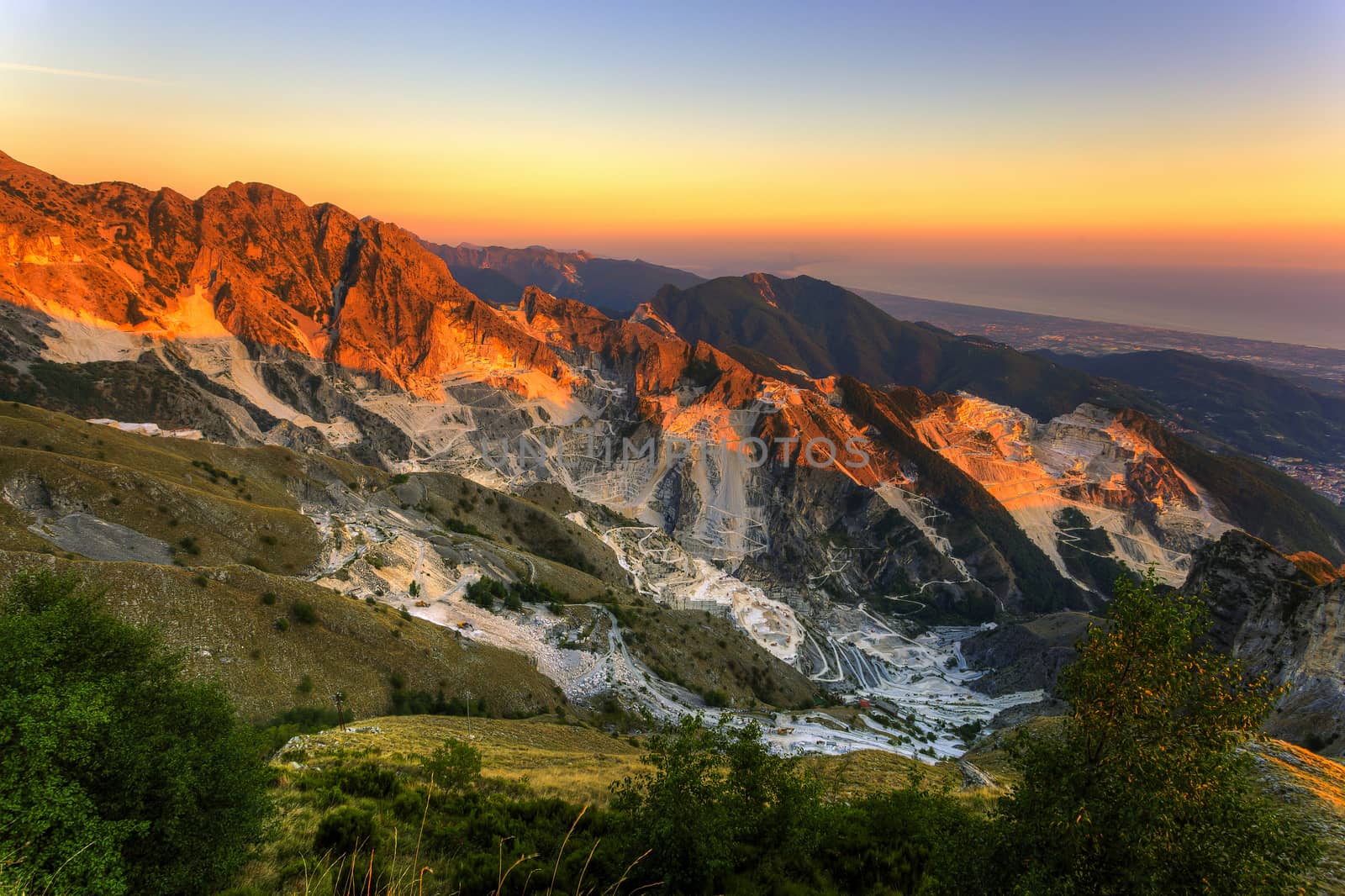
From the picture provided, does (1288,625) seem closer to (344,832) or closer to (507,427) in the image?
(344,832)

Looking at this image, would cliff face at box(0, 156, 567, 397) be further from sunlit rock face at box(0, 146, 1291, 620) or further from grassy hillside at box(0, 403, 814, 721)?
grassy hillside at box(0, 403, 814, 721)

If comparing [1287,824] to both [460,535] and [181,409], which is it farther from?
[181,409]

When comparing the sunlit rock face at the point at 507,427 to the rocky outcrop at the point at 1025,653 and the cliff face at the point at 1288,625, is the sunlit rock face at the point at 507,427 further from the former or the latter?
the cliff face at the point at 1288,625

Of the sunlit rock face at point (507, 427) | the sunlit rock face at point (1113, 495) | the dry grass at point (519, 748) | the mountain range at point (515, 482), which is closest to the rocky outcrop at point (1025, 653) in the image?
the mountain range at point (515, 482)

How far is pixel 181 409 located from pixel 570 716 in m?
116

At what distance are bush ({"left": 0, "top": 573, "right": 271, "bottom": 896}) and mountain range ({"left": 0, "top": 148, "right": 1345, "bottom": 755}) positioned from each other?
2972 cm

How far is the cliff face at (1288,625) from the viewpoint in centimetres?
3925

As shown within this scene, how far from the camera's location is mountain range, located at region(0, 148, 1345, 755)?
5631cm

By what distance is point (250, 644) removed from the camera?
3441 centimetres

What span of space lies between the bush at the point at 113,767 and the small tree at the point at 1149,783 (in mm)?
13880

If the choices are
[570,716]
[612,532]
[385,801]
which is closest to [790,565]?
[612,532]

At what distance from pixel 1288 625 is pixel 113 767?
3151 inches

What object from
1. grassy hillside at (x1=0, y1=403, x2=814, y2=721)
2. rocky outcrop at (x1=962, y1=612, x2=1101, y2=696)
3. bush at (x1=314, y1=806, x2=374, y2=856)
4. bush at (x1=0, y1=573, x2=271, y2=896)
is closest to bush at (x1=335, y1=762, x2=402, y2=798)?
bush at (x1=314, y1=806, x2=374, y2=856)

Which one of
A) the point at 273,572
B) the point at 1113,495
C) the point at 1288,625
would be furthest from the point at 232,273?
the point at 1113,495
